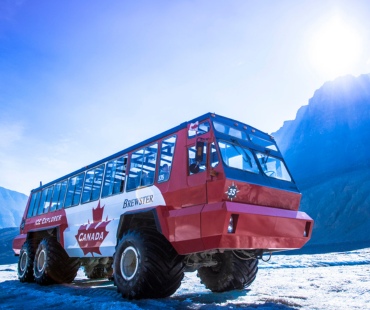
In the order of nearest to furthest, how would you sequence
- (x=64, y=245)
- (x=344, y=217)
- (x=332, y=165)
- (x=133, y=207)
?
(x=133, y=207)
(x=64, y=245)
(x=344, y=217)
(x=332, y=165)

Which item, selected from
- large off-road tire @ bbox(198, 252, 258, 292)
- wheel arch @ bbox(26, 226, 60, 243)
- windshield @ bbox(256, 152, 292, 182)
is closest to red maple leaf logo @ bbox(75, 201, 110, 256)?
wheel arch @ bbox(26, 226, 60, 243)

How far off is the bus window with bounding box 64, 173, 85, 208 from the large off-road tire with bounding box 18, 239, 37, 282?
2003 mm

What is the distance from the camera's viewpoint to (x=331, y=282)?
8.41 m

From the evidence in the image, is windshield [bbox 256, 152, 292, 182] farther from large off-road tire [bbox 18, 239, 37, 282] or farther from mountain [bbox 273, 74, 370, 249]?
mountain [bbox 273, 74, 370, 249]

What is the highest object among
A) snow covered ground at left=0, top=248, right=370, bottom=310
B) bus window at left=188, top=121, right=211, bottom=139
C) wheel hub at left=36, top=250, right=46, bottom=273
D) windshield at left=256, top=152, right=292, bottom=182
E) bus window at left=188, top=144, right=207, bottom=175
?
bus window at left=188, top=121, right=211, bottom=139

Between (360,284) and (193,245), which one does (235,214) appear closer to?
(193,245)

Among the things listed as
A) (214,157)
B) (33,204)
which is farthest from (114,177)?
(33,204)

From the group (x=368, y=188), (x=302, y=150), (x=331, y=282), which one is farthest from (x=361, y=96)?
(x=331, y=282)

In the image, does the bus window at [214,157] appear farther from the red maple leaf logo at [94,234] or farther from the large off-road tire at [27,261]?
the large off-road tire at [27,261]

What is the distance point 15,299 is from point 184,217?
4.48 meters

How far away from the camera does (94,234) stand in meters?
8.33

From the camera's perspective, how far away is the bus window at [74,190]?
10.0 meters

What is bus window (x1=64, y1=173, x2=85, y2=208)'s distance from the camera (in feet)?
33.0

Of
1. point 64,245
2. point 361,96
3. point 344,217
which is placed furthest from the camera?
point 361,96
